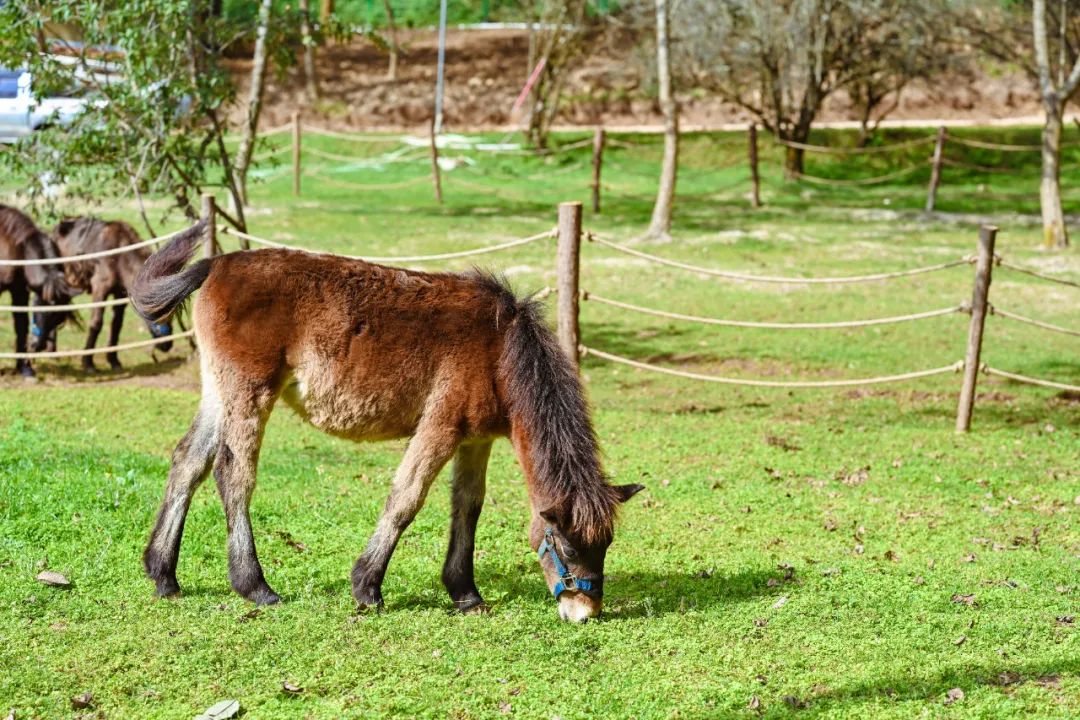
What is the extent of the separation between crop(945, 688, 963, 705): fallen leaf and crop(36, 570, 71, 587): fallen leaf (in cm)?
388

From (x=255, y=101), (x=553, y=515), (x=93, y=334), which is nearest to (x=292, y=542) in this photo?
(x=553, y=515)

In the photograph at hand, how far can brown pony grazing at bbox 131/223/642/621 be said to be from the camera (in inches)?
200

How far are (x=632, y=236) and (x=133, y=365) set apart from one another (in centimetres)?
844

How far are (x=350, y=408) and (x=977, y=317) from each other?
5.57 meters

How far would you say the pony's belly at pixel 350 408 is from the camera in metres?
5.16

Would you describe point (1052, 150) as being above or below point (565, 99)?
below

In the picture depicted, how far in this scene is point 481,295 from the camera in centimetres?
533

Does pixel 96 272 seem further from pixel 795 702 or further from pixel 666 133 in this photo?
pixel 795 702

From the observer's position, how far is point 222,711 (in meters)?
4.14

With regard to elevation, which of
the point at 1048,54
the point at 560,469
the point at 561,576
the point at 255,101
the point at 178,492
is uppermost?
the point at 1048,54

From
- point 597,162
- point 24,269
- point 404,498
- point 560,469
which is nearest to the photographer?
point 560,469

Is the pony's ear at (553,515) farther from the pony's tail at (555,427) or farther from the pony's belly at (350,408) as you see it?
the pony's belly at (350,408)

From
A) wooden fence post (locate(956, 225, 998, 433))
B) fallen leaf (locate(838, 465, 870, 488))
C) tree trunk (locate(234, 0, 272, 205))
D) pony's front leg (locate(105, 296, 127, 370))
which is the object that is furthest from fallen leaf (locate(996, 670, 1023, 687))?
pony's front leg (locate(105, 296, 127, 370))

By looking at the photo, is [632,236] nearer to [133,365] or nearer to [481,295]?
[133,365]
